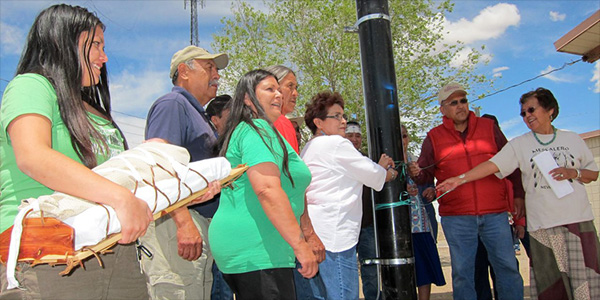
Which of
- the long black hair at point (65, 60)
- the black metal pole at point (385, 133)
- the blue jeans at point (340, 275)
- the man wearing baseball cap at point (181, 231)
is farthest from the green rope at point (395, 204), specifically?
the long black hair at point (65, 60)

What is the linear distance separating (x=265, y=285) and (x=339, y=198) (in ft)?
4.19

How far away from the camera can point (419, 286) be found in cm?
493

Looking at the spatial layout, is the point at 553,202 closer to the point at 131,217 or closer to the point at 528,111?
the point at 528,111

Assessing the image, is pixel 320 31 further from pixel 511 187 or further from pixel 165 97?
pixel 165 97

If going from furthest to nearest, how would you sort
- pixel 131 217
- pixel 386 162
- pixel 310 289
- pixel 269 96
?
pixel 386 162 < pixel 310 289 < pixel 269 96 < pixel 131 217

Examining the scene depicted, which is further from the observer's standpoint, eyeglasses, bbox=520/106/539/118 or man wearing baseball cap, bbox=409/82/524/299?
eyeglasses, bbox=520/106/539/118

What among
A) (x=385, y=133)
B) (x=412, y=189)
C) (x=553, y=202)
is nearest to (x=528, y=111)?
(x=553, y=202)

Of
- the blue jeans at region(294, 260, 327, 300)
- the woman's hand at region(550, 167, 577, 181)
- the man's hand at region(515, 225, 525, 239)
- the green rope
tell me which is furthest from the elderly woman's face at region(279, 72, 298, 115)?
the man's hand at region(515, 225, 525, 239)

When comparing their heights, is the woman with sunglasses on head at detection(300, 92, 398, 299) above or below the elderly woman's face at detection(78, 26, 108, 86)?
below

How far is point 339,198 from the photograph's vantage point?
10.7 ft

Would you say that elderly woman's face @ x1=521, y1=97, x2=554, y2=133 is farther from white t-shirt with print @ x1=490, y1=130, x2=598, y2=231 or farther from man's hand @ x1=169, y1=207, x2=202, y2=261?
man's hand @ x1=169, y1=207, x2=202, y2=261

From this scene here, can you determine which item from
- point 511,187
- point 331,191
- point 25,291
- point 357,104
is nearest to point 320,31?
point 357,104

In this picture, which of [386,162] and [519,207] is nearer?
[386,162]

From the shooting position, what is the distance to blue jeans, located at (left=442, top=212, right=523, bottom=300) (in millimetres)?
4117
